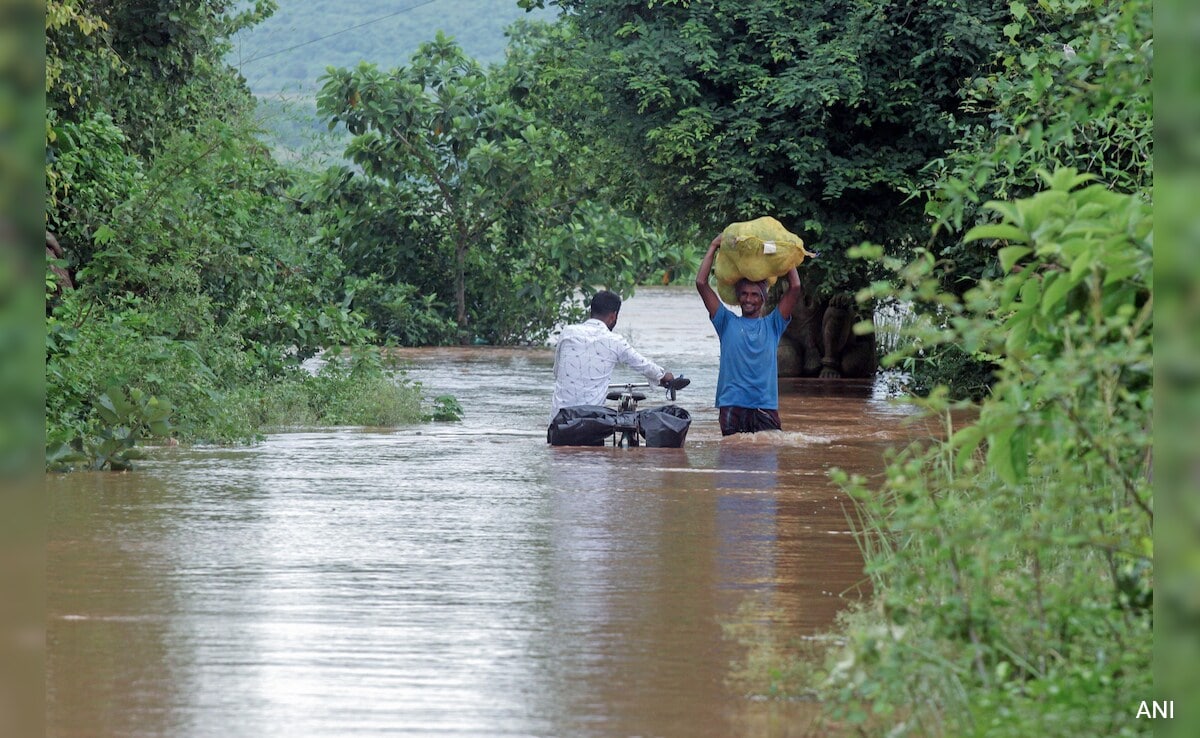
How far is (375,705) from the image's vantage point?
472 centimetres

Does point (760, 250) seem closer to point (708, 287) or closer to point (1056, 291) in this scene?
point (708, 287)

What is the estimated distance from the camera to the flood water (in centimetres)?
474

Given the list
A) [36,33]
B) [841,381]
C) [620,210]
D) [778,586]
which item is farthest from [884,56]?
[36,33]

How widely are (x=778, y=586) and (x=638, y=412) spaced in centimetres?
565

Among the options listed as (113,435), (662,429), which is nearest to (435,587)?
(113,435)

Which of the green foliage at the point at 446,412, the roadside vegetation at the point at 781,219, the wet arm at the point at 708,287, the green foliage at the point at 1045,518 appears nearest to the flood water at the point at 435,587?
the roadside vegetation at the point at 781,219

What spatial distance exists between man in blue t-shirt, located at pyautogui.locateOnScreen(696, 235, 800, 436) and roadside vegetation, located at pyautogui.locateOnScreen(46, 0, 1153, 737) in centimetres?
150

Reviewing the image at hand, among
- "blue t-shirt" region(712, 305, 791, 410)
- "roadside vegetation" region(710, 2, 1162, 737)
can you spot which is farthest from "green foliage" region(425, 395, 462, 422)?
"roadside vegetation" region(710, 2, 1162, 737)

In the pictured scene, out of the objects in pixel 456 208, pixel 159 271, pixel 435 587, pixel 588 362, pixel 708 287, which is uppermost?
pixel 456 208

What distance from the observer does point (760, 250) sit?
1254cm

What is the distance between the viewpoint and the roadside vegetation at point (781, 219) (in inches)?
168

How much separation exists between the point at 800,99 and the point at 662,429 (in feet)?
19.4

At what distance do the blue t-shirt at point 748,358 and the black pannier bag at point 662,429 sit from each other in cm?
58

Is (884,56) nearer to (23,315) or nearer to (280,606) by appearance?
(280,606)
